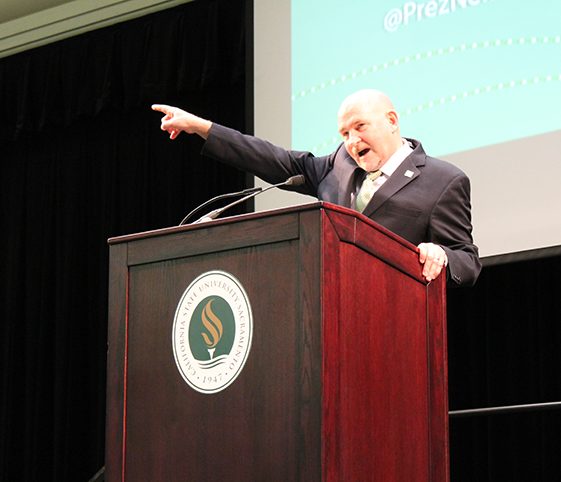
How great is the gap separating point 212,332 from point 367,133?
2.38 ft

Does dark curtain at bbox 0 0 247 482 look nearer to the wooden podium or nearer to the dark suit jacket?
the dark suit jacket

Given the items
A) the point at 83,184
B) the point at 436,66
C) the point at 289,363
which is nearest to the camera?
the point at 289,363

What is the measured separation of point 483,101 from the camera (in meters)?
3.48

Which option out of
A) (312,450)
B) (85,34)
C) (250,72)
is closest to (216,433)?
(312,450)

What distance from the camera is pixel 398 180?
2346mm

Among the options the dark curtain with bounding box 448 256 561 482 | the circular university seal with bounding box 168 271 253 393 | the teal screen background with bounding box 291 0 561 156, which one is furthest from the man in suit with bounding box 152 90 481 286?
the dark curtain with bounding box 448 256 561 482

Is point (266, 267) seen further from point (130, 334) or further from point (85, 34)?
point (85, 34)

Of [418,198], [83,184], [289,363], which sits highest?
[83,184]

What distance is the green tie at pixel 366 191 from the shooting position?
7.77 feet

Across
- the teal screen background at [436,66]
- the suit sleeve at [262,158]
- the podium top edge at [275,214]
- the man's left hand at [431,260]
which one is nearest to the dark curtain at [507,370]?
the teal screen background at [436,66]

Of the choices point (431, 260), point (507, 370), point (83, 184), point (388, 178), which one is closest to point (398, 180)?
point (388, 178)

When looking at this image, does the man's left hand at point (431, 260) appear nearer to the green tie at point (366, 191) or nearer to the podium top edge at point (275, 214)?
the podium top edge at point (275, 214)

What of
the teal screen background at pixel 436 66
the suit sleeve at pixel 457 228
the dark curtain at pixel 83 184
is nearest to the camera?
the suit sleeve at pixel 457 228

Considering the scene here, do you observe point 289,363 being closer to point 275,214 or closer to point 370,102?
point 275,214
